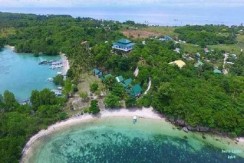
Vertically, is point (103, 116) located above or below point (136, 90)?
below

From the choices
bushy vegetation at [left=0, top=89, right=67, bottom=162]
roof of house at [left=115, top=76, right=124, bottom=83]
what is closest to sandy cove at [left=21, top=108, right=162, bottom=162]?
bushy vegetation at [left=0, top=89, right=67, bottom=162]

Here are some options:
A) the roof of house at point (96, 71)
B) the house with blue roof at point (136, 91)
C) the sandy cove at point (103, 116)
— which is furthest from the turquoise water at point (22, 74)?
the house with blue roof at point (136, 91)

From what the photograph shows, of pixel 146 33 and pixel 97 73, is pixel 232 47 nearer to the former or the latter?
pixel 146 33

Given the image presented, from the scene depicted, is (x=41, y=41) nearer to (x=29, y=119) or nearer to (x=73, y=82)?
(x=73, y=82)

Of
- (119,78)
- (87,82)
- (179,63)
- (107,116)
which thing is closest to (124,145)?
(107,116)

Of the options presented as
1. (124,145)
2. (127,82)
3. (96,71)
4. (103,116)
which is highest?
(96,71)

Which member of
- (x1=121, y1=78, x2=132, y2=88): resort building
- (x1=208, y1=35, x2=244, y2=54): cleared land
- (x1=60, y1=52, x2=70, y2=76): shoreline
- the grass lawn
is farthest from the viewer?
(x1=208, y1=35, x2=244, y2=54): cleared land

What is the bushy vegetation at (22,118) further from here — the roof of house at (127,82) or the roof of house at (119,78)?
the roof of house at (127,82)

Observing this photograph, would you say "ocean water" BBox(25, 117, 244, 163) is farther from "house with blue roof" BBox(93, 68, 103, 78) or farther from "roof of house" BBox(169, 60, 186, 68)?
"house with blue roof" BBox(93, 68, 103, 78)
